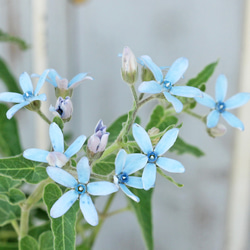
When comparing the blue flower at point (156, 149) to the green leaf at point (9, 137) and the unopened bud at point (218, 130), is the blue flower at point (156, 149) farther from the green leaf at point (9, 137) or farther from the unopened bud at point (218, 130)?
the green leaf at point (9, 137)

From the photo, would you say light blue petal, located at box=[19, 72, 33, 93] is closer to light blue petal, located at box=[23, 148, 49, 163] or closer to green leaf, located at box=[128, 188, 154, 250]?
light blue petal, located at box=[23, 148, 49, 163]

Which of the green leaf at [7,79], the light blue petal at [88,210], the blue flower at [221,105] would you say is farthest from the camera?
the green leaf at [7,79]

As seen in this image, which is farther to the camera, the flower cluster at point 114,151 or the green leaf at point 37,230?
the green leaf at point 37,230

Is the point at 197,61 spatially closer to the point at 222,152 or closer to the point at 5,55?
the point at 222,152

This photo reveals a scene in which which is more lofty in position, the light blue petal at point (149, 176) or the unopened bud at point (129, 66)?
the unopened bud at point (129, 66)

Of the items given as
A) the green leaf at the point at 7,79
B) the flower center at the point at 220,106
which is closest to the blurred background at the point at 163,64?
the green leaf at the point at 7,79

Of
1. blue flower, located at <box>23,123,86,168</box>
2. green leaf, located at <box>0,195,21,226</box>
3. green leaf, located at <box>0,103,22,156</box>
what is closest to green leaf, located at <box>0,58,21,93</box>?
green leaf, located at <box>0,103,22,156</box>
